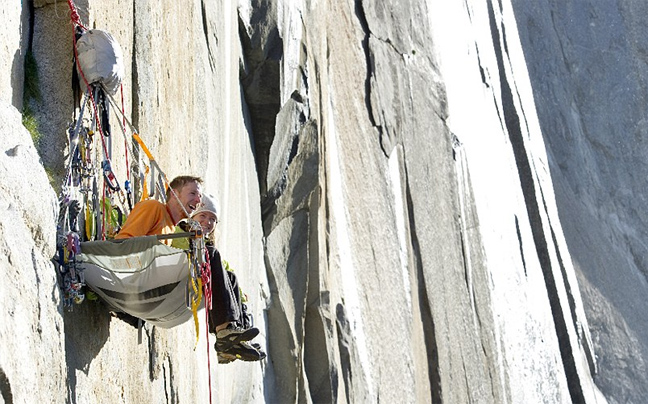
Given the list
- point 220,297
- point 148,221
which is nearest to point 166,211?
point 148,221

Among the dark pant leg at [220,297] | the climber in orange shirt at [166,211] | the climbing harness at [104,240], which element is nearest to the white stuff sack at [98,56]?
the climbing harness at [104,240]

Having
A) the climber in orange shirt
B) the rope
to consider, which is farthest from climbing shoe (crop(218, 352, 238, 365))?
the rope

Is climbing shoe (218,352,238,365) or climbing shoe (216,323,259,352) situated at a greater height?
climbing shoe (216,323,259,352)

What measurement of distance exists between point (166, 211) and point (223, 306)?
505mm

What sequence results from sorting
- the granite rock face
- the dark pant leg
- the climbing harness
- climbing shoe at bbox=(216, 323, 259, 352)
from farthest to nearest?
the granite rock face
climbing shoe at bbox=(216, 323, 259, 352)
the dark pant leg
the climbing harness

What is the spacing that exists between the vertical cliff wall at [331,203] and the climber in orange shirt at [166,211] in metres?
0.37

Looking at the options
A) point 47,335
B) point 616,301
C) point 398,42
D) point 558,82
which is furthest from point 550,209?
point 47,335

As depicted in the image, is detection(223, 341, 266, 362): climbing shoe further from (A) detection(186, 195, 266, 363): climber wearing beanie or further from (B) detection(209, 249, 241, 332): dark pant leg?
(B) detection(209, 249, 241, 332): dark pant leg

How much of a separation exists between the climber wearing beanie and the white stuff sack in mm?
709

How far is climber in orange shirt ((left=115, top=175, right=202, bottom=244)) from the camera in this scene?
4.74 meters

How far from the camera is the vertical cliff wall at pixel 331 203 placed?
15.6 ft

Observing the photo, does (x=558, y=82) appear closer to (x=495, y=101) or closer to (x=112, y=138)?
(x=495, y=101)

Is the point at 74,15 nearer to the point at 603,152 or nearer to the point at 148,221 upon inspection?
the point at 148,221

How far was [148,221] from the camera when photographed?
476 centimetres
